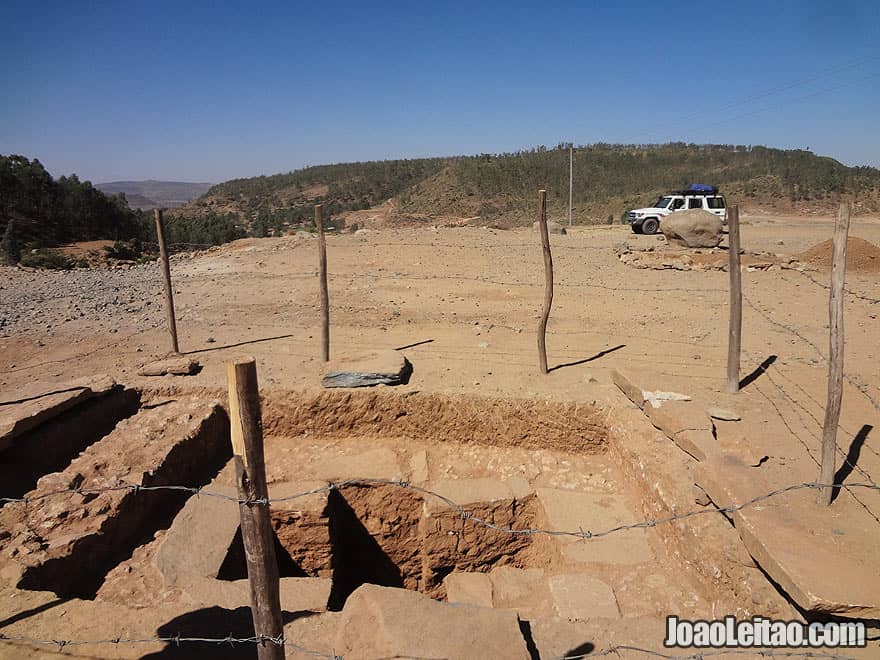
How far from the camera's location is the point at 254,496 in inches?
95.7

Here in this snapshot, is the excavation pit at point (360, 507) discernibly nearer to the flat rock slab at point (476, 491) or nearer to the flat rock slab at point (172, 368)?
the flat rock slab at point (476, 491)

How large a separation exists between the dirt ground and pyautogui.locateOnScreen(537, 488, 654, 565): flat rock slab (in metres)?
0.27

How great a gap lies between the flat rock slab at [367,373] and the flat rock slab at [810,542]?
3.80m

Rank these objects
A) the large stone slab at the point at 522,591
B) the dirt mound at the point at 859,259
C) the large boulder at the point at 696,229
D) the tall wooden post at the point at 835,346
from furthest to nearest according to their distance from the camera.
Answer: the large boulder at the point at 696,229 → the dirt mound at the point at 859,259 → the large stone slab at the point at 522,591 → the tall wooden post at the point at 835,346

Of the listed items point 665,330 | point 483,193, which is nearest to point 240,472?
point 665,330

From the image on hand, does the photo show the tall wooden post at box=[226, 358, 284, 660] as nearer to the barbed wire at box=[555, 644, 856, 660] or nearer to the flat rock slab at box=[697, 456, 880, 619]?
the barbed wire at box=[555, 644, 856, 660]

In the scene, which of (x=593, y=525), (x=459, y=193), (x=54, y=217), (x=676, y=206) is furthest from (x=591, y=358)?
(x=459, y=193)

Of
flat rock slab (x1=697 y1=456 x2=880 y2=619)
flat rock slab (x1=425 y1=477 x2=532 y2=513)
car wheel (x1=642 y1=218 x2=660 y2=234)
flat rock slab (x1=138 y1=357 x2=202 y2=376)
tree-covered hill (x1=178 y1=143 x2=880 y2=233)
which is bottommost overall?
flat rock slab (x1=425 y1=477 x2=532 y2=513)

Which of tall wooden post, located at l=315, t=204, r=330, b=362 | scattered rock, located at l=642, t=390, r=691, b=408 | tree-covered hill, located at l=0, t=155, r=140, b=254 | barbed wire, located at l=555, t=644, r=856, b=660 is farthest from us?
tree-covered hill, located at l=0, t=155, r=140, b=254

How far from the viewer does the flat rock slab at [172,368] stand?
24.4 ft

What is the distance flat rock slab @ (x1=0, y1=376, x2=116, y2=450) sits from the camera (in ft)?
17.5

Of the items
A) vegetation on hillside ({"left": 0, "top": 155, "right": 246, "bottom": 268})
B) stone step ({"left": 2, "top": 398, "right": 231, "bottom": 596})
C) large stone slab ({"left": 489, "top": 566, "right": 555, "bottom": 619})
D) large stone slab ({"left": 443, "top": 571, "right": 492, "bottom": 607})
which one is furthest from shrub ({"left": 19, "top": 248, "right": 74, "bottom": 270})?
large stone slab ({"left": 489, "top": 566, "right": 555, "bottom": 619})

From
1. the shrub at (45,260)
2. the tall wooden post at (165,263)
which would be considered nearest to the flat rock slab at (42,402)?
the tall wooden post at (165,263)

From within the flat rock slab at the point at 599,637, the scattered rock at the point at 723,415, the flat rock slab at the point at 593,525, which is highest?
the scattered rock at the point at 723,415
